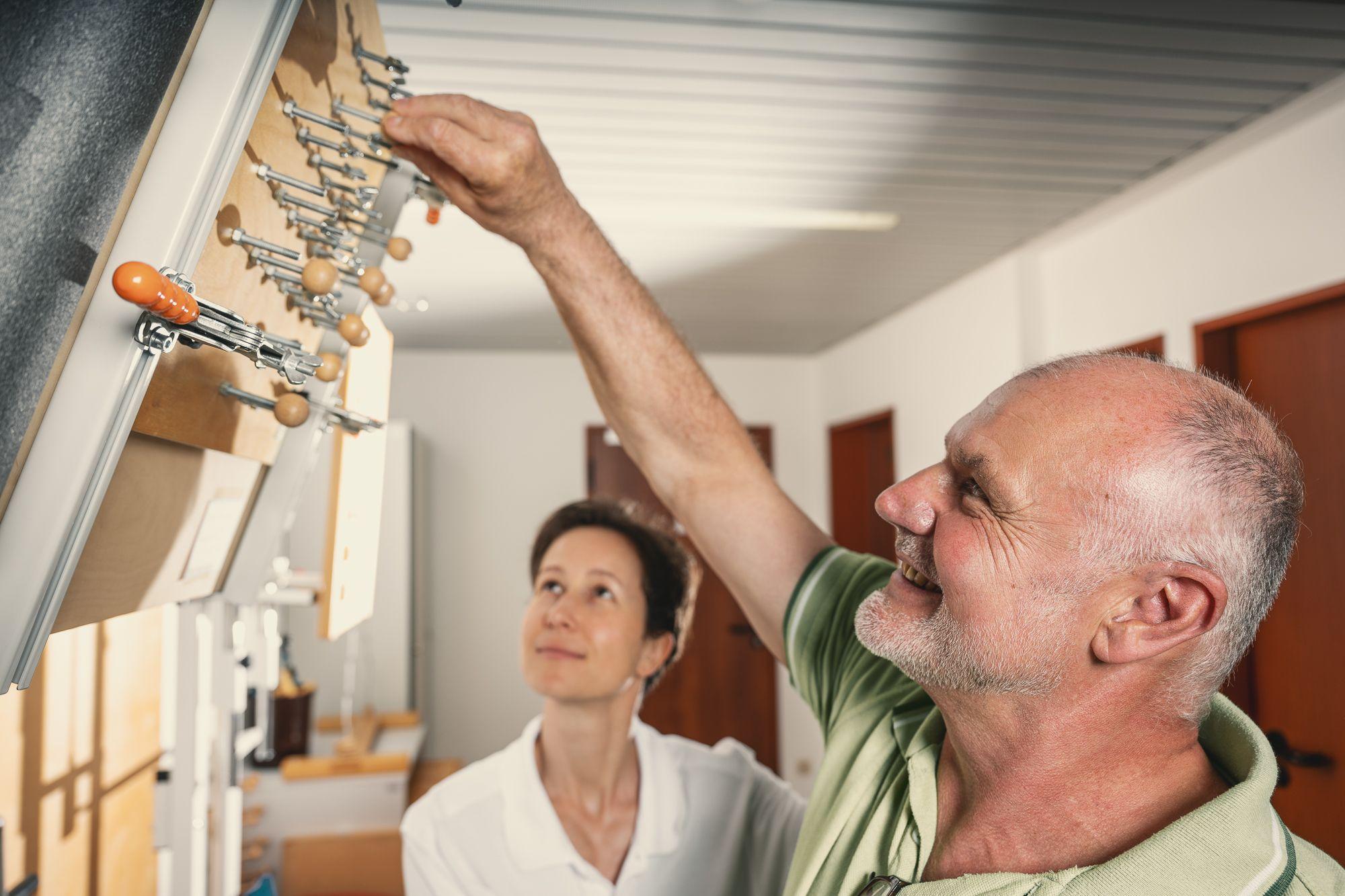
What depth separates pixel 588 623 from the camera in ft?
5.18

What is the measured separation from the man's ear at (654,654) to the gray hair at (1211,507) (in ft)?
3.20

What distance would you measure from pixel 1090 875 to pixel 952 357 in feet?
11.2

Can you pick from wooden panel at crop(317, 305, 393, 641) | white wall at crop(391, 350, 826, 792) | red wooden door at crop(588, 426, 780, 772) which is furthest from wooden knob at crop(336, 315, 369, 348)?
red wooden door at crop(588, 426, 780, 772)

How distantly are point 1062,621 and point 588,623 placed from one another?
0.88 metres

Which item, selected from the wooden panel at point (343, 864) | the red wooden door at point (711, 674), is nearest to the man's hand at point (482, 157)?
the wooden panel at point (343, 864)

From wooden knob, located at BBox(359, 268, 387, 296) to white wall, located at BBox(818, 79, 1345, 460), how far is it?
225cm

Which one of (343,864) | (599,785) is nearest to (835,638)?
(599,785)

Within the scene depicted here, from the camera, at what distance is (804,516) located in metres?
1.32

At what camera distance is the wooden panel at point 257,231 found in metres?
0.68

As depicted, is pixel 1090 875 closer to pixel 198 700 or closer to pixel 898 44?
pixel 198 700

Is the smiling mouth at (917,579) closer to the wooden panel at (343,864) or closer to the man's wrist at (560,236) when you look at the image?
the man's wrist at (560,236)

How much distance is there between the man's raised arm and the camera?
3.06 ft

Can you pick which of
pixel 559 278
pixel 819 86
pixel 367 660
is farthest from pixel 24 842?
pixel 367 660

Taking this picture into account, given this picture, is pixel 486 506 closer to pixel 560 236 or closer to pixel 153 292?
pixel 560 236
